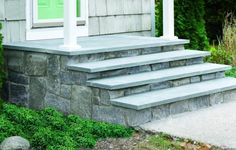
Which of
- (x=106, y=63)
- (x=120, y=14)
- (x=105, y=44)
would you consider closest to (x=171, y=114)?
(x=106, y=63)

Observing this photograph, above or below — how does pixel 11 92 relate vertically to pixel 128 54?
below

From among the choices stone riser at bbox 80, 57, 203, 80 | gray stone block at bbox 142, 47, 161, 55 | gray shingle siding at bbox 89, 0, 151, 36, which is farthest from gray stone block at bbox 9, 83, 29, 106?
gray shingle siding at bbox 89, 0, 151, 36

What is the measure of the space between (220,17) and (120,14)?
6.28 m

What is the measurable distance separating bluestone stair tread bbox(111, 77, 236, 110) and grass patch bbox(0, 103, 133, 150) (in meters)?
0.27

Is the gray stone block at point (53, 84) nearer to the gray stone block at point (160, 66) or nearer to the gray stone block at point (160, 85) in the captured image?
the gray stone block at point (160, 85)

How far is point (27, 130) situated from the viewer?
5.93 m

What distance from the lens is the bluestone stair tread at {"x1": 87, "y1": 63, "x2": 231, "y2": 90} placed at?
6.29 meters

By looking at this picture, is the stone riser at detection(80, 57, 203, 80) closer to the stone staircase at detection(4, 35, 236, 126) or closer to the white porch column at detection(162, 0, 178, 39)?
the stone staircase at detection(4, 35, 236, 126)

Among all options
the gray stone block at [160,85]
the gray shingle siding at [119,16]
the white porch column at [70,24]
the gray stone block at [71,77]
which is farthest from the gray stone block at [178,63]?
the gray shingle siding at [119,16]

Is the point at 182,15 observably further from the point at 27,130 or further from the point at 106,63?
the point at 27,130

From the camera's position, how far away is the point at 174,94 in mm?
6574

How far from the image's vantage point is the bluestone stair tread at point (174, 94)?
20.0 feet

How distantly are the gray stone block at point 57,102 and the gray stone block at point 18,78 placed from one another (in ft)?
1.45

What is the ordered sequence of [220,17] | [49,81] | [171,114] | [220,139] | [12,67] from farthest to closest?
[220,17], [12,67], [49,81], [171,114], [220,139]
